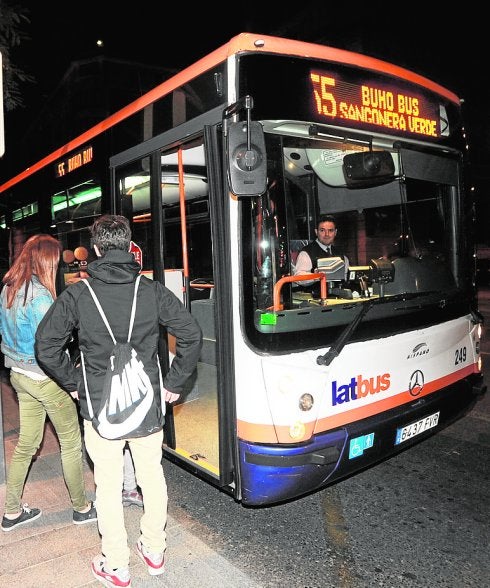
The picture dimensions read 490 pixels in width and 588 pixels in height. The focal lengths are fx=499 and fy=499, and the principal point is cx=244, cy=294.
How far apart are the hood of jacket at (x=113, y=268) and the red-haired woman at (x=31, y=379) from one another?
2.65 feet

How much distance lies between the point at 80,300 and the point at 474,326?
3.16 m

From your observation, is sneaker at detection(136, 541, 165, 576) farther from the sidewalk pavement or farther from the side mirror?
the side mirror

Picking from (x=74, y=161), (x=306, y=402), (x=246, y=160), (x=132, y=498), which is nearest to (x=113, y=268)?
(x=246, y=160)

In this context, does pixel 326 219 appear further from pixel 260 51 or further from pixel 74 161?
pixel 74 161

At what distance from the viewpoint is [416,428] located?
11.5 feet

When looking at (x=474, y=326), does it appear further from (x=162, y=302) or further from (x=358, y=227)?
(x=162, y=302)

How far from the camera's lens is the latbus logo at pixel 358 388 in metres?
3.06

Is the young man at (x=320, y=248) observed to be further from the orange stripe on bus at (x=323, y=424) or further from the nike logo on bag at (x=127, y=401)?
the nike logo on bag at (x=127, y=401)

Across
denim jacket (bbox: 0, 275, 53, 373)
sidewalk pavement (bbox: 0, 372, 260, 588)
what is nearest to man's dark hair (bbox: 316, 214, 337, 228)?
denim jacket (bbox: 0, 275, 53, 373)

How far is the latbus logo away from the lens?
10.1 feet

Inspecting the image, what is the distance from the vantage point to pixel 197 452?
3.77 metres

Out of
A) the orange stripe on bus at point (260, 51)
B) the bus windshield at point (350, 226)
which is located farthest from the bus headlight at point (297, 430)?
the orange stripe on bus at point (260, 51)

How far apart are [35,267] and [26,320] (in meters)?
0.34

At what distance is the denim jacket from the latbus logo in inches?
72.6
